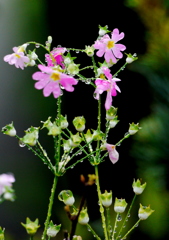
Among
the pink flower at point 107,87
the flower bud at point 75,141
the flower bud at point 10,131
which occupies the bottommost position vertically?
the flower bud at point 75,141

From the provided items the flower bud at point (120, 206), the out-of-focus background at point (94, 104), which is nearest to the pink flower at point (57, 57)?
the flower bud at point (120, 206)

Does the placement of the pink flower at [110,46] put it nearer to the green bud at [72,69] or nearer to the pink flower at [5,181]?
the green bud at [72,69]

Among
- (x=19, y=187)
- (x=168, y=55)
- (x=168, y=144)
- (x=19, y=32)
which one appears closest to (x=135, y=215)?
(x=168, y=144)

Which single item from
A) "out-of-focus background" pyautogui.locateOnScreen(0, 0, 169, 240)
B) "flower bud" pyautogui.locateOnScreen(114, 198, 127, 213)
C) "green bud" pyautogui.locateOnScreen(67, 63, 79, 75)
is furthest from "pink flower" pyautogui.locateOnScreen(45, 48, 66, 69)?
"out-of-focus background" pyautogui.locateOnScreen(0, 0, 169, 240)

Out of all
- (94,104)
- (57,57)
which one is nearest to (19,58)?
(57,57)

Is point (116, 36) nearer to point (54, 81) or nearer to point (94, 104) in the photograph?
point (54, 81)

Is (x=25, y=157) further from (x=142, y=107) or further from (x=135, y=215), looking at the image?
(x=135, y=215)

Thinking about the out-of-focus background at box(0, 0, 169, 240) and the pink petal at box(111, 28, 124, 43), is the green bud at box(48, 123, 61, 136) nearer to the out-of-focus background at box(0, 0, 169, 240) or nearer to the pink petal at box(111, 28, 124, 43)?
the pink petal at box(111, 28, 124, 43)
